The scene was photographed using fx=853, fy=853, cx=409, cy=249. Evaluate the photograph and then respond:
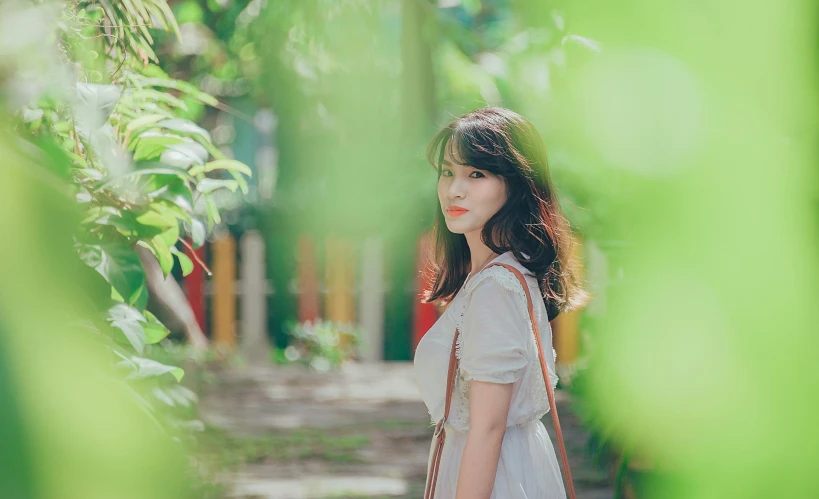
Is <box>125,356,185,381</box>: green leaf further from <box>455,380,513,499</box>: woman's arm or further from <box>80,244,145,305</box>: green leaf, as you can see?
<box>455,380,513,499</box>: woman's arm

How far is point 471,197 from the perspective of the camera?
5.37 feet

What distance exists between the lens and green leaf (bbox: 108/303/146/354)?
72.7 inches

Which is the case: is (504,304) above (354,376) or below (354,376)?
above

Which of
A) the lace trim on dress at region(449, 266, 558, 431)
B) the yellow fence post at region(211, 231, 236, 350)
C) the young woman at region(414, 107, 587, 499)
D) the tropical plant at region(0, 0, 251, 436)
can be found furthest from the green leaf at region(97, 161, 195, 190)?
the yellow fence post at region(211, 231, 236, 350)

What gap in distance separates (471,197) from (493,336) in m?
0.29

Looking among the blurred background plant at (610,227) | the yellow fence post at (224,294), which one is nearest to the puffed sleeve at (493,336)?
the blurred background plant at (610,227)

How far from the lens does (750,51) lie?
83.3 inches

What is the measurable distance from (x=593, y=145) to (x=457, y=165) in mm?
1107

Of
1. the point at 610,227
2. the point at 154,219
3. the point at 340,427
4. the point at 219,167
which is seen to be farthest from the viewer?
the point at 340,427

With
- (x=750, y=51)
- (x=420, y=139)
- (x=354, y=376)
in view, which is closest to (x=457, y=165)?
(x=750, y=51)

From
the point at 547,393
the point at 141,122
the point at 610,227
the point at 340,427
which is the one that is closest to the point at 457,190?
the point at 547,393

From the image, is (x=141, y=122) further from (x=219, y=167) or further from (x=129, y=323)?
(x=129, y=323)

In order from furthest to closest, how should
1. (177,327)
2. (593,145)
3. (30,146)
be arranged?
(177,327) < (593,145) < (30,146)

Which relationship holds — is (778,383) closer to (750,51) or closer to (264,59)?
(750,51)
